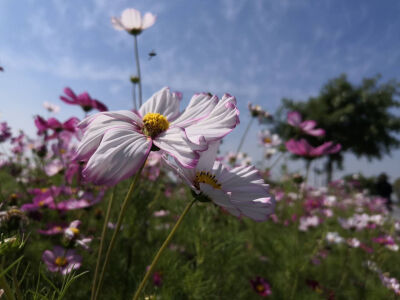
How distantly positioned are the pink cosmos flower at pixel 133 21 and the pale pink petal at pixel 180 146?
912 millimetres

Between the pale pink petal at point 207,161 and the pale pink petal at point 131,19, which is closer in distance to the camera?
the pale pink petal at point 207,161

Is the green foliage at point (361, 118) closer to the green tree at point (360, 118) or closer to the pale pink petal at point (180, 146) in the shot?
the green tree at point (360, 118)

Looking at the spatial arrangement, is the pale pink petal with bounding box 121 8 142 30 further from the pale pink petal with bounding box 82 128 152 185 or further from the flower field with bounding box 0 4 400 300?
the pale pink petal with bounding box 82 128 152 185

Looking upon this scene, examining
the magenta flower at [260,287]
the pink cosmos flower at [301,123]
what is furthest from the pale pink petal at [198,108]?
the pink cosmos flower at [301,123]

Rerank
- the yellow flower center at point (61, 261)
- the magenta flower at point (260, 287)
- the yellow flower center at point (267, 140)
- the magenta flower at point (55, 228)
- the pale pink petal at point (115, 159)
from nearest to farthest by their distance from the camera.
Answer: the pale pink petal at point (115, 159)
the yellow flower center at point (61, 261)
the magenta flower at point (55, 228)
the magenta flower at point (260, 287)
the yellow flower center at point (267, 140)

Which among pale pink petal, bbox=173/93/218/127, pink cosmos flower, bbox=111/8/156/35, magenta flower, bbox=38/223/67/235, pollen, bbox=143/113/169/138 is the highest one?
pink cosmos flower, bbox=111/8/156/35

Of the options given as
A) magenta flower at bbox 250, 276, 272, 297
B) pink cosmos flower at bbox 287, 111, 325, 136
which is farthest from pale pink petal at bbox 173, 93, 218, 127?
pink cosmos flower at bbox 287, 111, 325, 136

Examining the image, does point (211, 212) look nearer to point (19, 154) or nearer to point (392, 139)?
point (19, 154)

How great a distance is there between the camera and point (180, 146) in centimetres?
33

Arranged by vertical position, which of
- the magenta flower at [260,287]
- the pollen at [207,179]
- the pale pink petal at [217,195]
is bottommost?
the magenta flower at [260,287]

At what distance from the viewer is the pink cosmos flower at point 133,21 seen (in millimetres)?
1124

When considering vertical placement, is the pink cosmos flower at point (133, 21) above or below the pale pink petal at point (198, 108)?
above

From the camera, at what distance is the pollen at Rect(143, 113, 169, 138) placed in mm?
384

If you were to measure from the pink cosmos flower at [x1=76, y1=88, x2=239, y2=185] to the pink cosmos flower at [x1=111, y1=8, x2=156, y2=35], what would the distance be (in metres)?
0.87
